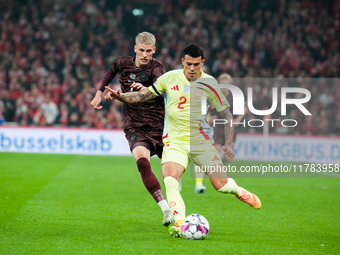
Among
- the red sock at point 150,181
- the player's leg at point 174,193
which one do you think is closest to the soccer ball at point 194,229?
the player's leg at point 174,193

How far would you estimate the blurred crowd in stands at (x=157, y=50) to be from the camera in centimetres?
1705

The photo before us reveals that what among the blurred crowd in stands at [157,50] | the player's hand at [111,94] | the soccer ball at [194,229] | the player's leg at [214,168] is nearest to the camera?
the soccer ball at [194,229]

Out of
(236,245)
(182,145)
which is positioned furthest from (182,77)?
(236,245)

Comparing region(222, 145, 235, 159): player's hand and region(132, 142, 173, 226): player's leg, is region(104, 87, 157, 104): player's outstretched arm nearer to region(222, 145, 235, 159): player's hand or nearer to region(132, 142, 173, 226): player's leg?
region(132, 142, 173, 226): player's leg

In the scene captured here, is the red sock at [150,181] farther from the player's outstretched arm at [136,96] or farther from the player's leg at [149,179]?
the player's outstretched arm at [136,96]

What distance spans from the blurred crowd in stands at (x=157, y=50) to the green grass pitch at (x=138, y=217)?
5.84 m

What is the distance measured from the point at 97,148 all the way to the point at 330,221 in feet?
36.6

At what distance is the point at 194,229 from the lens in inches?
195

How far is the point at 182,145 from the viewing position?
215 inches

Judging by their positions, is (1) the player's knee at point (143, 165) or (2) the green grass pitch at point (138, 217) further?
(1) the player's knee at point (143, 165)

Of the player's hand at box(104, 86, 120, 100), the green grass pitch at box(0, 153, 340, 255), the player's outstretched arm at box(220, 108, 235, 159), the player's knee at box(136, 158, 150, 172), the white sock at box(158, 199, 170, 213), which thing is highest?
the player's hand at box(104, 86, 120, 100)

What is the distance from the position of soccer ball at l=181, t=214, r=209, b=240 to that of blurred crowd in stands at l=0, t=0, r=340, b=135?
11.8 meters

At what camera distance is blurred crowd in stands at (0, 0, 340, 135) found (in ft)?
55.9

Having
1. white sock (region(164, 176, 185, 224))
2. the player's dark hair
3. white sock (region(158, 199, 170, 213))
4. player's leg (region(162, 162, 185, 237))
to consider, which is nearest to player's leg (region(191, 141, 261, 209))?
player's leg (region(162, 162, 185, 237))
